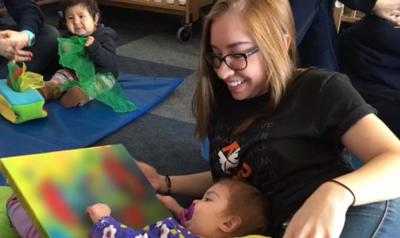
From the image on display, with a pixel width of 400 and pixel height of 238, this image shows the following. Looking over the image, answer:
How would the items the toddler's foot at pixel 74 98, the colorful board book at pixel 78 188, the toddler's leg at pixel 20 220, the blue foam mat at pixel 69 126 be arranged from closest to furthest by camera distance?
the colorful board book at pixel 78 188 < the toddler's leg at pixel 20 220 < the blue foam mat at pixel 69 126 < the toddler's foot at pixel 74 98

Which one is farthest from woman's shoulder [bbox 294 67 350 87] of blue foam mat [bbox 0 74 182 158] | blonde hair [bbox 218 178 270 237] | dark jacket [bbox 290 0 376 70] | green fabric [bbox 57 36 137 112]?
green fabric [bbox 57 36 137 112]

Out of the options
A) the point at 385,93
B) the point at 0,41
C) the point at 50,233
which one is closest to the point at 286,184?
the point at 50,233

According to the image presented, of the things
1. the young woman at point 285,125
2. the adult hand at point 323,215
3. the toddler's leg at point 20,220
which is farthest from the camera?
the toddler's leg at point 20,220

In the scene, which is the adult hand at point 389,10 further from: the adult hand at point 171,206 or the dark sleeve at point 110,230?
the dark sleeve at point 110,230

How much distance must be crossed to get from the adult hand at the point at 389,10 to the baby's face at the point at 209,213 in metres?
0.84

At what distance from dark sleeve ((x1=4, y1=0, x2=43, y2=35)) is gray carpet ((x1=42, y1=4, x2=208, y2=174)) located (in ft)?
2.10

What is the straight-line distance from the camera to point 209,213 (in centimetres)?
95

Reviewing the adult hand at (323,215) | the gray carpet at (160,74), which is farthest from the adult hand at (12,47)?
the adult hand at (323,215)

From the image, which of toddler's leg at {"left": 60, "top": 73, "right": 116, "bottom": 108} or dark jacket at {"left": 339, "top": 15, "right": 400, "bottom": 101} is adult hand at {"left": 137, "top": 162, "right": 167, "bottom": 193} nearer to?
dark jacket at {"left": 339, "top": 15, "right": 400, "bottom": 101}

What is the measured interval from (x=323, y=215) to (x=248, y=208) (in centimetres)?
30

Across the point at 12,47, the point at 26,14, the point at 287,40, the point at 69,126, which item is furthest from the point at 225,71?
the point at 26,14

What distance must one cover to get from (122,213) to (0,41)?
46.0 inches

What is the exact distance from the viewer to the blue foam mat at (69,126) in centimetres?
169

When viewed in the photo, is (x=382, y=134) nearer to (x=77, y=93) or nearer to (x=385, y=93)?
(x=385, y=93)
